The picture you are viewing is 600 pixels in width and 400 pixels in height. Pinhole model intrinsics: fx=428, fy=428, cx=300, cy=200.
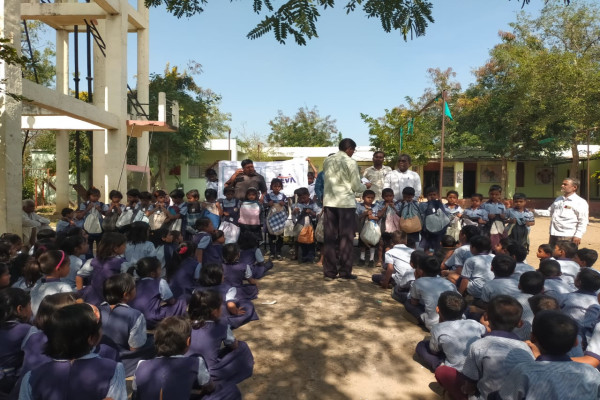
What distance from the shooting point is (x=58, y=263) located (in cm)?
335

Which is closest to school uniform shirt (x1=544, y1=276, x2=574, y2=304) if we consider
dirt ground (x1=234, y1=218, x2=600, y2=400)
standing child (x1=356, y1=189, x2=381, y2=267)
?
dirt ground (x1=234, y1=218, x2=600, y2=400)

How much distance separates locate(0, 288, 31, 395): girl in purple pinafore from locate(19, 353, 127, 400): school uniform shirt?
0.84 meters

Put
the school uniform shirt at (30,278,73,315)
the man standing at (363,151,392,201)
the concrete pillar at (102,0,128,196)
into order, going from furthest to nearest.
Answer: the concrete pillar at (102,0,128,196) → the man standing at (363,151,392,201) → the school uniform shirt at (30,278,73,315)

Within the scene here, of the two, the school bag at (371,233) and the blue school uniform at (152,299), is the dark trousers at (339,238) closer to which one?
the school bag at (371,233)

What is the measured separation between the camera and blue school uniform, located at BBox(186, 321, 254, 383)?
2.74m

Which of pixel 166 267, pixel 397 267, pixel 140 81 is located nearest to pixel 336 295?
pixel 397 267

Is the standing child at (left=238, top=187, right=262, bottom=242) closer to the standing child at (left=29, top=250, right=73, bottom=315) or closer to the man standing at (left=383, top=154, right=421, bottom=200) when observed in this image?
the man standing at (left=383, top=154, right=421, bottom=200)

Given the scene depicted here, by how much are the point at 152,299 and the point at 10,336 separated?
1166 mm

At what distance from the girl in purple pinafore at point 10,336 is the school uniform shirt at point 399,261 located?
3598 mm

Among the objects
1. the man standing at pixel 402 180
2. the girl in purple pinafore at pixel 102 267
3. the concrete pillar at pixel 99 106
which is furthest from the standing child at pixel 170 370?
the concrete pillar at pixel 99 106

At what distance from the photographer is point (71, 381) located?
1871 millimetres

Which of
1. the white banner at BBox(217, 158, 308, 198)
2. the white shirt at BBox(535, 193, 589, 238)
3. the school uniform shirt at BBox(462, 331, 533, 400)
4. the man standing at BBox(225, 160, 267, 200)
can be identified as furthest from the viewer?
the white banner at BBox(217, 158, 308, 198)

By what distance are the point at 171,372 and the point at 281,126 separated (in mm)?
33125

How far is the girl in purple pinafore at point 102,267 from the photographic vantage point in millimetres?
3736
